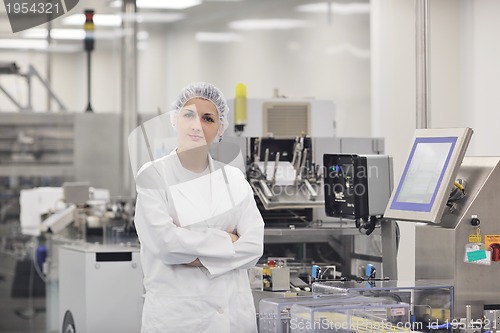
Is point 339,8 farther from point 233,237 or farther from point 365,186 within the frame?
point 233,237

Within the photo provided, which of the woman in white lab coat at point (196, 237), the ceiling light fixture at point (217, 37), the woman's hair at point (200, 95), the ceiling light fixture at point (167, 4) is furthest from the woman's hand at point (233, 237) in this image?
the ceiling light fixture at point (167, 4)

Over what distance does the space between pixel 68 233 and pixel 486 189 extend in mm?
3340

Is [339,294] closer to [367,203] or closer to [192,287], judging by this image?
[192,287]

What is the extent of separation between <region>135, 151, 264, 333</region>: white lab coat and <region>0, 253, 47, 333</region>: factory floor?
423 centimetres

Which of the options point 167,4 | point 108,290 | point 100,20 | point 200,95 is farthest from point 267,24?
point 200,95

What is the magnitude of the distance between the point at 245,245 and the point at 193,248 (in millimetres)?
192

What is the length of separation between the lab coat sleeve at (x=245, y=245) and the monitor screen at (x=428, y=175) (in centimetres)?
51

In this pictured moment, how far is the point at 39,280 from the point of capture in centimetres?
706

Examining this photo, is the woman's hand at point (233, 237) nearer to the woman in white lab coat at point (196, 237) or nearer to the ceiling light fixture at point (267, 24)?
the woman in white lab coat at point (196, 237)

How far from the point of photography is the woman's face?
311cm

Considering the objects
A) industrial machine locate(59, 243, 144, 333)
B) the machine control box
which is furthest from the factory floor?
the machine control box

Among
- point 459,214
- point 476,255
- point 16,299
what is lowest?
point 16,299

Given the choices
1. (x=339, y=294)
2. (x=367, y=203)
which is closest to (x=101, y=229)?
(x=367, y=203)

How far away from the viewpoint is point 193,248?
2967 mm
